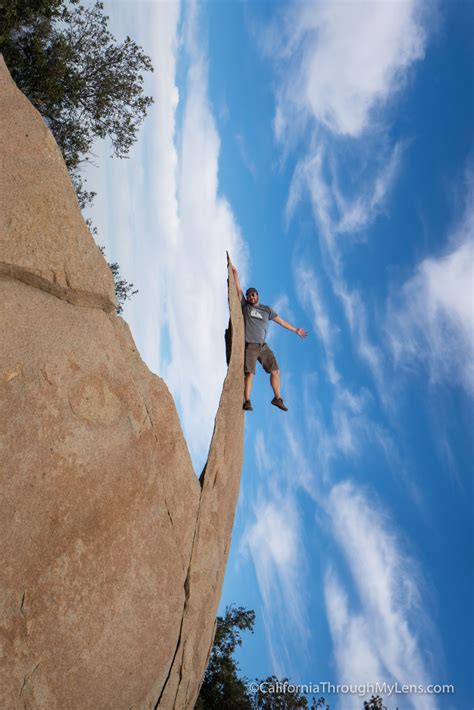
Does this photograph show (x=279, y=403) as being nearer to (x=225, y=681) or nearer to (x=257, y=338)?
(x=257, y=338)

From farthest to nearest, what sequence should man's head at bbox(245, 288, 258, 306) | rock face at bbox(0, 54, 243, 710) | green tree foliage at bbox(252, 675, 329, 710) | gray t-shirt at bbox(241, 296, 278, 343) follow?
green tree foliage at bbox(252, 675, 329, 710)
man's head at bbox(245, 288, 258, 306)
gray t-shirt at bbox(241, 296, 278, 343)
rock face at bbox(0, 54, 243, 710)

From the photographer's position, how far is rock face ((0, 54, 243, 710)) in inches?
278

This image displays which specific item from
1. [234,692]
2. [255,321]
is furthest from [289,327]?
[234,692]

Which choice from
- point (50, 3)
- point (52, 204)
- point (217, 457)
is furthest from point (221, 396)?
point (50, 3)

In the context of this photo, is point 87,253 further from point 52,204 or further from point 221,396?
point 221,396

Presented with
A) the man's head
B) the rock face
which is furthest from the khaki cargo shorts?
the rock face

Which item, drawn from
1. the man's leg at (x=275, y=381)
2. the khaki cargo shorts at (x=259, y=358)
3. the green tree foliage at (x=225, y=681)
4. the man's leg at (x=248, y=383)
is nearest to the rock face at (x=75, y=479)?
the man's leg at (x=248, y=383)

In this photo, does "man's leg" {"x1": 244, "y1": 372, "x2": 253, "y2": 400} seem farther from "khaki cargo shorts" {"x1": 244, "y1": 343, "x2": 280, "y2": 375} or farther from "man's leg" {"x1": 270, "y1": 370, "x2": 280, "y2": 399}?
"man's leg" {"x1": 270, "y1": 370, "x2": 280, "y2": 399}

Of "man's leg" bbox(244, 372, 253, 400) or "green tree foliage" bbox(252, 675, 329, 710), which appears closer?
"man's leg" bbox(244, 372, 253, 400)

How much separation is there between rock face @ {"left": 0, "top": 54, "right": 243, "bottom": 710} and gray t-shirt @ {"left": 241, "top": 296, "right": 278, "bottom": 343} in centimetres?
326

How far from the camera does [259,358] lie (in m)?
12.3

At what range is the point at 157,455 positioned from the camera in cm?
874

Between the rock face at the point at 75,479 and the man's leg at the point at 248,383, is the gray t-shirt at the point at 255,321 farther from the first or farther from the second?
the rock face at the point at 75,479

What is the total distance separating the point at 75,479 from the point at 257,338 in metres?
5.58
